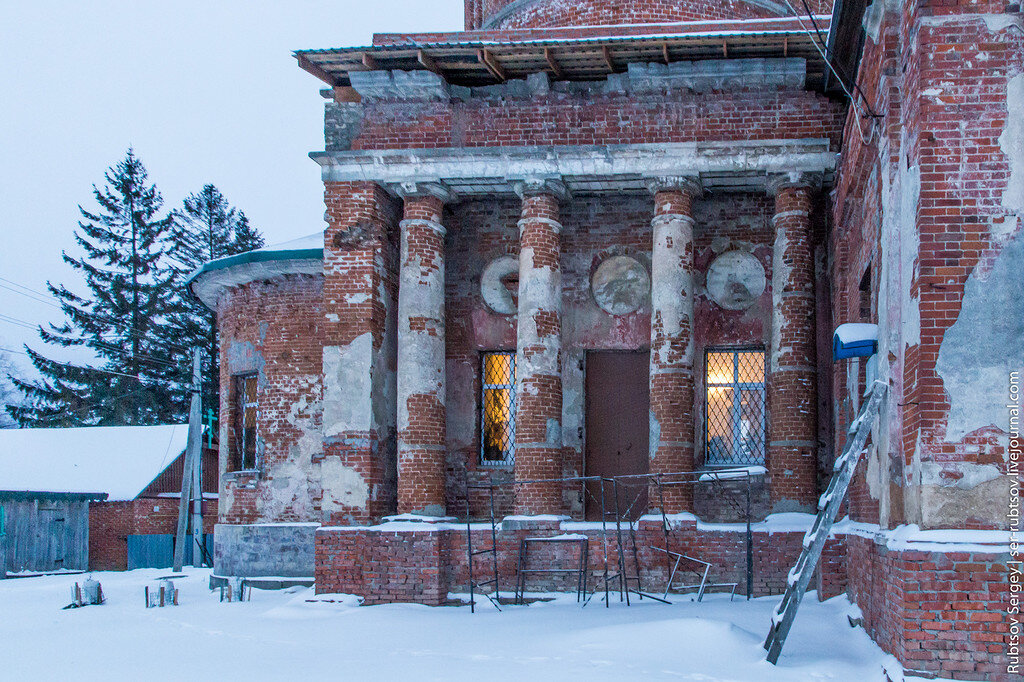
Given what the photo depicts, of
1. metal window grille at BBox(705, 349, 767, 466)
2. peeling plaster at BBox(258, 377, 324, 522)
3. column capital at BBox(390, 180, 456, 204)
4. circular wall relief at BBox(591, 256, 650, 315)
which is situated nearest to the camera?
column capital at BBox(390, 180, 456, 204)

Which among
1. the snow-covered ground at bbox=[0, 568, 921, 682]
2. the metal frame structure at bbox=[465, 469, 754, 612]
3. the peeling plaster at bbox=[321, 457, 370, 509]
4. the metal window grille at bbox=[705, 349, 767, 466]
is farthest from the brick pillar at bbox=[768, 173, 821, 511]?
the peeling plaster at bbox=[321, 457, 370, 509]

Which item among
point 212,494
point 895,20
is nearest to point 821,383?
Answer: point 895,20

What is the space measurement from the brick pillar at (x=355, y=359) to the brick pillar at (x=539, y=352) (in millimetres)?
1961

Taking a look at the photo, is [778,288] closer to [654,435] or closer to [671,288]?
[671,288]

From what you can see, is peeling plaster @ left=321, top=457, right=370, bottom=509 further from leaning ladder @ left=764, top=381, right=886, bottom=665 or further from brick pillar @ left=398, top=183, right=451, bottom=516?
leaning ladder @ left=764, top=381, right=886, bottom=665

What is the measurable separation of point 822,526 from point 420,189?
8.09 m

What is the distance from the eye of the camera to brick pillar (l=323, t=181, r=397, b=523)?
1348 centimetres

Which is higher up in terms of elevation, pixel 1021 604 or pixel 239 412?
pixel 239 412

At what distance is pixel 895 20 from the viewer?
25.7 feet

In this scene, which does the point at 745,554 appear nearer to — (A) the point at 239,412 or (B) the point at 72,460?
(A) the point at 239,412

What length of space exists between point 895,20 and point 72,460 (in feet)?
84.3

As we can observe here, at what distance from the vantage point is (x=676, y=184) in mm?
13453

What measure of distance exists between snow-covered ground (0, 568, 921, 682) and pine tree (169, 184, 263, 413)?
931 inches

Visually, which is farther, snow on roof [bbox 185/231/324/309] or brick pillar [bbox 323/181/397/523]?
snow on roof [bbox 185/231/324/309]
